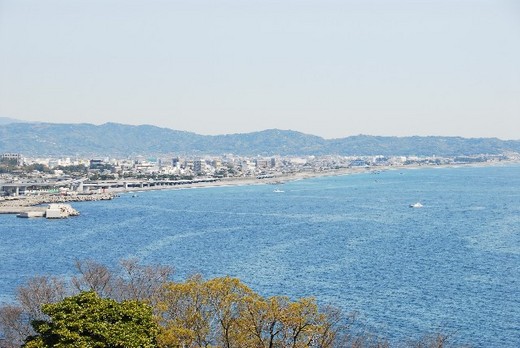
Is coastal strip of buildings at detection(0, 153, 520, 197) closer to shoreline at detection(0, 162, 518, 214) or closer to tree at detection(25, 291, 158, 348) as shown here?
shoreline at detection(0, 162, 518, 214)

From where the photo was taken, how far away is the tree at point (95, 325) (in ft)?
30.5

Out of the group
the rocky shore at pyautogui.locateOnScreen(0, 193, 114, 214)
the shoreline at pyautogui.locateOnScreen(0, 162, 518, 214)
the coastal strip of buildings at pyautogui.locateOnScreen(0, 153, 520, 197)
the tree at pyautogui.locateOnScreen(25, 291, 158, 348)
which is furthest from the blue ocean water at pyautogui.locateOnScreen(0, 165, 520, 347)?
the coastal strip of buildings at pyautogui.locateOnScreen(0, 153, 520, 197)

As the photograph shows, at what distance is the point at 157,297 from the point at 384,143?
185m

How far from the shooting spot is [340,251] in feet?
94.9

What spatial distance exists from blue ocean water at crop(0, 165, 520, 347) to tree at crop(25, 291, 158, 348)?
320 inches

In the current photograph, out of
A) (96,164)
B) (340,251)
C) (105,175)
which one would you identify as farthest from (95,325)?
(96,164)

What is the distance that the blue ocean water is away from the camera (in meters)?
19.1

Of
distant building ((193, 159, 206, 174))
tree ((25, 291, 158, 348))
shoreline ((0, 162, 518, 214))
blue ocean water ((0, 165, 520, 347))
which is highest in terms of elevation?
tree ((25, 291, 158, 348))

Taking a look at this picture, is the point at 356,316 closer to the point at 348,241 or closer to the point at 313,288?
the point at 313,288

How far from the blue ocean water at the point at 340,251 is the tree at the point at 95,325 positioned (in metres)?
8.14

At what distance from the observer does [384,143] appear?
194 metres

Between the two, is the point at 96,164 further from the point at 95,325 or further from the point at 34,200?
the point at 95,325

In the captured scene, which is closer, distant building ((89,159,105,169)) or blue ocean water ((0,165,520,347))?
blue ocean water ((0,165,520,347))

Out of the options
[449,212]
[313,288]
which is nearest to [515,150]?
[449,212]
